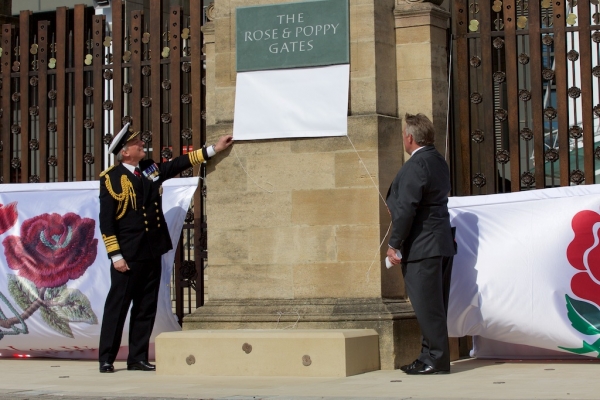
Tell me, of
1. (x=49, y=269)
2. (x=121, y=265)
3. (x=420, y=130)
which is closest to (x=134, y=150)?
(x=121, y=265)

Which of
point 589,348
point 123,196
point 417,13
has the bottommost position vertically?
point 589,348

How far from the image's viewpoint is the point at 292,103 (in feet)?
28.5

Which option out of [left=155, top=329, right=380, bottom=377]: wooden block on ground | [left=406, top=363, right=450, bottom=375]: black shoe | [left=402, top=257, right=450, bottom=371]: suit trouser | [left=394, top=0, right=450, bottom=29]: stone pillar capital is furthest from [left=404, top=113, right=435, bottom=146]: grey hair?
[left=406, top=363, right=450, bottom=375]: black shoe

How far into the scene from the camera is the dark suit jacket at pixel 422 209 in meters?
7.66

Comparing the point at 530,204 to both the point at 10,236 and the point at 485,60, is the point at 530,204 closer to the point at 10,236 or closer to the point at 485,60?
the point at 485,60

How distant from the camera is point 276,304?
862 cm

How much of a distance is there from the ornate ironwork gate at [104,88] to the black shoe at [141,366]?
106 centimetres

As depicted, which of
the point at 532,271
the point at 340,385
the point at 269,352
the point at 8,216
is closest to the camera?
the point at 340,385

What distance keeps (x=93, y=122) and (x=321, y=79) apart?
8.90 ft

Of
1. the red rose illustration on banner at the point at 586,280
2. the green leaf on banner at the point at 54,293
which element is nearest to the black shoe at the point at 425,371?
the red rose illustration on banner at the point at 586,280

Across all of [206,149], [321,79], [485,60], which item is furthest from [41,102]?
[485,60]

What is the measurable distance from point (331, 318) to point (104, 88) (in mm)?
3408

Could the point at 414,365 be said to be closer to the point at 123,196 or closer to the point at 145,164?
the point at 123,196

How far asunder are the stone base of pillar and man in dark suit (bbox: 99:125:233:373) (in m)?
0.40
